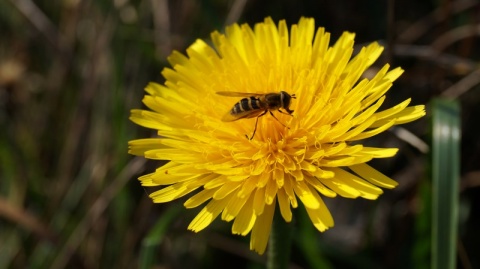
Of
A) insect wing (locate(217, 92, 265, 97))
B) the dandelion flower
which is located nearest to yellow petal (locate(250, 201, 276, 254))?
the dandelion flower

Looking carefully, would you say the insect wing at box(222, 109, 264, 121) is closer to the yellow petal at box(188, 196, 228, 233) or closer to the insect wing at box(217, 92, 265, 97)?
the insect wing at box(217, 92, 265, 97)

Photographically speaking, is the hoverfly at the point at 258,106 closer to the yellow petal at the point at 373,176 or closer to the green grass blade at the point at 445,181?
the yellow petal at the point at 373,176

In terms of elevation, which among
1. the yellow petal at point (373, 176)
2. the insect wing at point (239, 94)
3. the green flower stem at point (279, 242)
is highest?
the insect wing at point (239, 94)

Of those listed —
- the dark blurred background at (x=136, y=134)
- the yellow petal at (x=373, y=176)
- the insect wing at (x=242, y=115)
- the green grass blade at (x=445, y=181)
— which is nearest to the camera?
the yellow petal at (x=373, y=176)

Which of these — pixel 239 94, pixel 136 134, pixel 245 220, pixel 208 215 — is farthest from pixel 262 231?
pixel 136 134

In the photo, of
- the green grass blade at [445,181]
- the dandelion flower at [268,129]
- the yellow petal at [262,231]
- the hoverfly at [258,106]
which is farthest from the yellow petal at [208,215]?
the green grass blade at [445,181]

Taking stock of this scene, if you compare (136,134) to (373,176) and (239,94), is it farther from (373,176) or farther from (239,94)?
(373,176)
